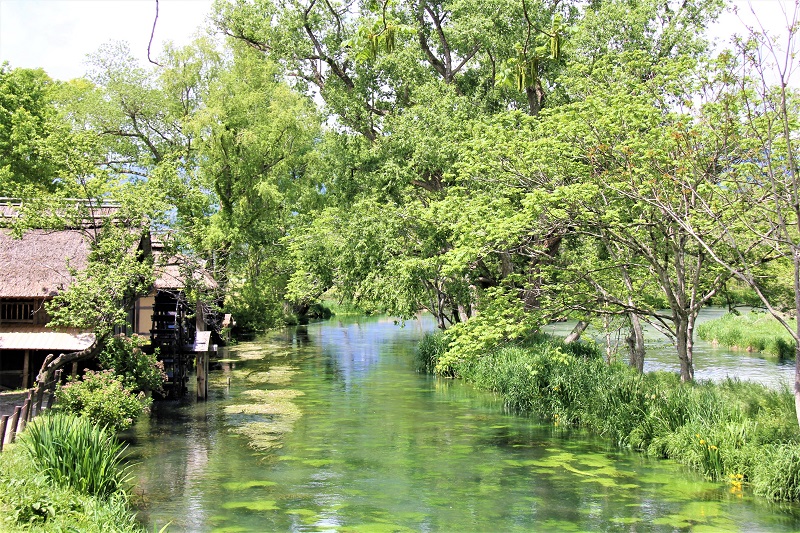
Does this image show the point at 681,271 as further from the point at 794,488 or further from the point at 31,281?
the point at 31,281

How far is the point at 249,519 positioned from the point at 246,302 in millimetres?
24497

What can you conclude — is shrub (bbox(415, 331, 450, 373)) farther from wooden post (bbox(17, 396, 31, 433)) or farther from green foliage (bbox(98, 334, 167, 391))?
wooden post (bbox(17, 396, 31, 433))

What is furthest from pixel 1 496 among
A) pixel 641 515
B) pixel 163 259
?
pixel 163 259

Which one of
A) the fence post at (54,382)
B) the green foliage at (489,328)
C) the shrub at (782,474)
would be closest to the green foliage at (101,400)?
the fence post at (54,382)

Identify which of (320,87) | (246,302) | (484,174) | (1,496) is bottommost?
(1,496)

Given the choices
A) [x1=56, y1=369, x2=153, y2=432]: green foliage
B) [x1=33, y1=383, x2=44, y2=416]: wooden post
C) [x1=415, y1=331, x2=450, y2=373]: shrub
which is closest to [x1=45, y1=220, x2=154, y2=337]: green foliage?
[x1=56, y1=369, x2=153, y2=432]: green foliage

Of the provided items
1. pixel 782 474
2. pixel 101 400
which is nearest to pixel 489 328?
pixel 782 474

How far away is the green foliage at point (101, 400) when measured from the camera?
16.0 metres

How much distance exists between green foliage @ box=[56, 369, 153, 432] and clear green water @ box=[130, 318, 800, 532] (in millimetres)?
867

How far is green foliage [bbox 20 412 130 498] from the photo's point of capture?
444 inches

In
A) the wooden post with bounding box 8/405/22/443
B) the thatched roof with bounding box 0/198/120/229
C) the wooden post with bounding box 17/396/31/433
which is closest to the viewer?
the wooden post with bounding box 8/405/22/443

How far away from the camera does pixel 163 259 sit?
21047 millimetres

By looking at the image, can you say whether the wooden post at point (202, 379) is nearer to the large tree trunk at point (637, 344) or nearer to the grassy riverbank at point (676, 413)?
the grassy riverbank at point (676, 413)

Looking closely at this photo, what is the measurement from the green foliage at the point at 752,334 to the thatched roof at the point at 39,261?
24.5 m
